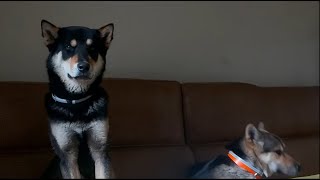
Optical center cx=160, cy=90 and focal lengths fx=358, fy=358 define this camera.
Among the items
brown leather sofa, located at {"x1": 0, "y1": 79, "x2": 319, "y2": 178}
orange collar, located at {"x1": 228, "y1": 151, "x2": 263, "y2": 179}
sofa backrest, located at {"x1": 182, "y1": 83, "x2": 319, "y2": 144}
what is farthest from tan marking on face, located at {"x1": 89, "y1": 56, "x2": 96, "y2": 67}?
sofa backrest, located at {"x1": 182, "y1": 83, "x2": 319, "y2": 144}

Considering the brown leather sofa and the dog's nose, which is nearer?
the dog's nose

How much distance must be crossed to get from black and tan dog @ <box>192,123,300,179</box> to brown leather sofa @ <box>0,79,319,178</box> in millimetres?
117

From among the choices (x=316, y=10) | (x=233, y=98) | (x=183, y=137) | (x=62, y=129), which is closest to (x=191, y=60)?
(x=233, y=98)

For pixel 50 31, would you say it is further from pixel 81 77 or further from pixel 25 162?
pixel 25 162

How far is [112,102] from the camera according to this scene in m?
1.25

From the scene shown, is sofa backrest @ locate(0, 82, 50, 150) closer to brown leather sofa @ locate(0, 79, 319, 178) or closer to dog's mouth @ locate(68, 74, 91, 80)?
brown leather sofa @ locate(0, 79, 319, 178)

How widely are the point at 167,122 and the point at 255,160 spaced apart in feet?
1.58

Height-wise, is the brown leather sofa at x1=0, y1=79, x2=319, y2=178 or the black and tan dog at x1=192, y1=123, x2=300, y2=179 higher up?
the black and tan dog at x1=192, y1=123, x2=300, y2=179

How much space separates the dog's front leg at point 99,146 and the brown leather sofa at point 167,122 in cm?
11

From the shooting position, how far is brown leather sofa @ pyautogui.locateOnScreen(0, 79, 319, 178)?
1.11 metres

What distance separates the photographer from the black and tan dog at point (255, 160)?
85 centimetres

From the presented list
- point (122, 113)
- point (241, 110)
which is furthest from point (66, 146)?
point (241, 110)

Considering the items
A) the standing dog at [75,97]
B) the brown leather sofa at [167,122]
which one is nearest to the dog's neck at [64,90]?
the standing dog at [75,97]

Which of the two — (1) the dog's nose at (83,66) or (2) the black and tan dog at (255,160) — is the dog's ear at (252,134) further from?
(1) the dog's nose at (83,66)
